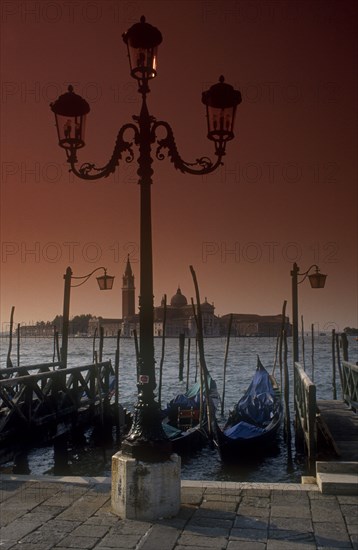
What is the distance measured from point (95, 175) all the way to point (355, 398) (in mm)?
7591

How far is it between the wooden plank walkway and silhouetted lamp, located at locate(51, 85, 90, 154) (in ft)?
15.7

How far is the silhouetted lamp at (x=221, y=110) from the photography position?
516 cm

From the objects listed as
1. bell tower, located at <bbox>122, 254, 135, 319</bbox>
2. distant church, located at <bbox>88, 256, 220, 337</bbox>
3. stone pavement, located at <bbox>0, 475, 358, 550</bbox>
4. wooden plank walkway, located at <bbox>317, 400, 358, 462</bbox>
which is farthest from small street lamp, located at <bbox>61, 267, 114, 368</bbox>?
distant church, located at <bbox>88, 256, 220, 337</bbox>

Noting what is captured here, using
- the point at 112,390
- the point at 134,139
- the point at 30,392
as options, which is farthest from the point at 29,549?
the point at 112,390

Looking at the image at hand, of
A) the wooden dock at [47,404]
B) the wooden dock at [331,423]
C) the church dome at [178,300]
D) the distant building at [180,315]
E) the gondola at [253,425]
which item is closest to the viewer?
the wooden dock at [331,423]

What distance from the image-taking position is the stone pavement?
418 cm

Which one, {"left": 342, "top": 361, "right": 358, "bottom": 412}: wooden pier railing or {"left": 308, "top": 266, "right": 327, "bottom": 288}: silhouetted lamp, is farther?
{"left": 308, "top": 266, "right": 327, "bottom": 288}: silhouetted lamp

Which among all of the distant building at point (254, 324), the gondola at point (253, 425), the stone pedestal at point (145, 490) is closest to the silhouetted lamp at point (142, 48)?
the stone pedestal at point (145, 490)

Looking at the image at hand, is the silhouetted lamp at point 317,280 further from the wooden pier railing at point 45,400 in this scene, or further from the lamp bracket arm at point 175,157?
the lamp bracket arm at point 175,157

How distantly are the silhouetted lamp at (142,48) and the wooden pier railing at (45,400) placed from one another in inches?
242

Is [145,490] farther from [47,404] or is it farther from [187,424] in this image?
[187,424]

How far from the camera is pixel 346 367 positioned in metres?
11.6

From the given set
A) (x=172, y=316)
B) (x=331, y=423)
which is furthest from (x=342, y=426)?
(x=172, y=316)

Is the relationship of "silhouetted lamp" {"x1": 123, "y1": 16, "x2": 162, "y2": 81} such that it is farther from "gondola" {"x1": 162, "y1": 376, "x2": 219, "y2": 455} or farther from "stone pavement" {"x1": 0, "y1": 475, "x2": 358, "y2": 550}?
"gondola" {"x1": 162, "y1": 376, "x2": 219, "y2": 455}
